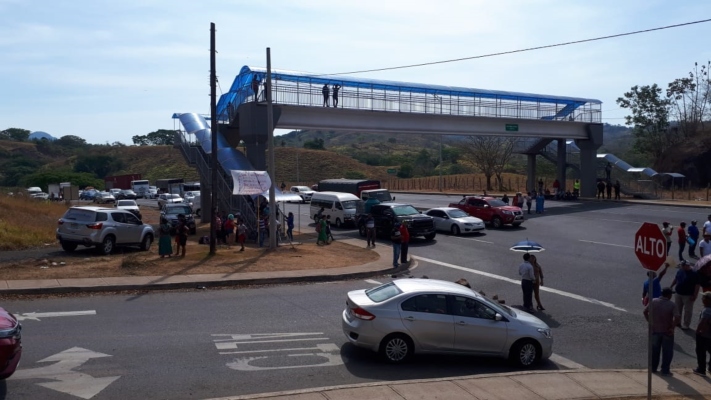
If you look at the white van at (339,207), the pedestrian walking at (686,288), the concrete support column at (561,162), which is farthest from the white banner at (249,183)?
the concrete support column at (561,162)

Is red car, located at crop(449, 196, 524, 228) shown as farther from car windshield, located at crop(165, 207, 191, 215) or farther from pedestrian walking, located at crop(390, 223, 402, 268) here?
car windshield, located at crop(165, 207, 191, 215)

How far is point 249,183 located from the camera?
26297 millimetres

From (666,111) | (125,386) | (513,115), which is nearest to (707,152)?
(666,111)

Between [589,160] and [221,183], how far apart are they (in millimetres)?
34316

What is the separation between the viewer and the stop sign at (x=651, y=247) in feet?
30.0

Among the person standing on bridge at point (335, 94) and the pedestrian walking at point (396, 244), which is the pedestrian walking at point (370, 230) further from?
the person standing on bridge at point (335, 94)

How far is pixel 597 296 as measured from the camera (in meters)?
18.6

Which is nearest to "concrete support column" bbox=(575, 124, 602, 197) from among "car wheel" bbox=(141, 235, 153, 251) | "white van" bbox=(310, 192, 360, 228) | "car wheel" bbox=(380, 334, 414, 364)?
"white van" bbox=(310, 192, 360, 228)

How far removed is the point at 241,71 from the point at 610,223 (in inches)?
875

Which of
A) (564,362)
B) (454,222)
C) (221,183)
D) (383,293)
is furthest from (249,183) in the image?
(564,362)

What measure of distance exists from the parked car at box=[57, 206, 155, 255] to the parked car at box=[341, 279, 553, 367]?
1550 cm

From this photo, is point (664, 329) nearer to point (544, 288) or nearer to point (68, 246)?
point (544, 288)

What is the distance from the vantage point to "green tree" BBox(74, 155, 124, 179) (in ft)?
447

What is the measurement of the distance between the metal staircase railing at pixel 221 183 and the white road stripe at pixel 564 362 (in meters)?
17.6
